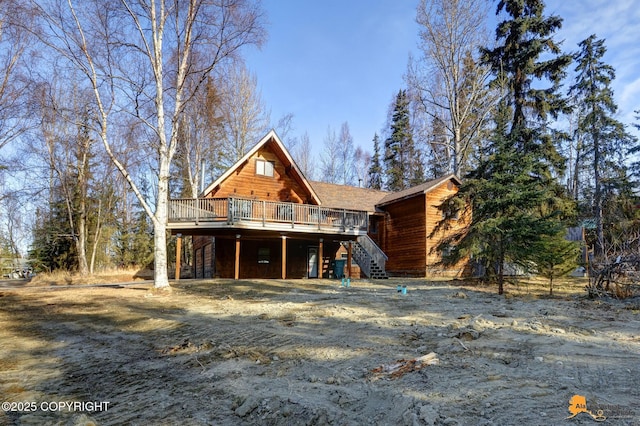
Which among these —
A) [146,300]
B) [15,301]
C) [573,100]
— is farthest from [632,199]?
[15,301]

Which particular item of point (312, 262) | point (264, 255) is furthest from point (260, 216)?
point (312, 262)

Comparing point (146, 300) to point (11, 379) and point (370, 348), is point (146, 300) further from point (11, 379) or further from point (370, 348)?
point (370, 348)

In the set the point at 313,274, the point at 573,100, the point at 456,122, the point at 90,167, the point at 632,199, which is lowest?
the point at 313,274

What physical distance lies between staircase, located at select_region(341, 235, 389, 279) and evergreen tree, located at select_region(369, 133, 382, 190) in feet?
73.2

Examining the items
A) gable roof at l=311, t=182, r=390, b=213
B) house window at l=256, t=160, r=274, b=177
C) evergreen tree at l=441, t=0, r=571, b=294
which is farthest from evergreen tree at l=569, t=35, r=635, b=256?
house window at l=256, t=160, r=274, b=177

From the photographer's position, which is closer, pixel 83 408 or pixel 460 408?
pixel 460 408

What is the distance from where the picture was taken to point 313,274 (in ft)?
74.4

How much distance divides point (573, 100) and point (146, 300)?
32.4 metres

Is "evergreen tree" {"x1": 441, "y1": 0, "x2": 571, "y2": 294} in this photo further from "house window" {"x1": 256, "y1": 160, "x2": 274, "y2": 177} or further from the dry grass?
the dry grass

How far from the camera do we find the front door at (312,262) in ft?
74.1

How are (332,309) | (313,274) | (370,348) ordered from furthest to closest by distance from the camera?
(313,274)
(332,309)
(370,348)

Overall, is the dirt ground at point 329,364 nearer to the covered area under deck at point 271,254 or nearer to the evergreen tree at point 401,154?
the covered area under deck at point 271,254

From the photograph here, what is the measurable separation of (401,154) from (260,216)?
1041 inches

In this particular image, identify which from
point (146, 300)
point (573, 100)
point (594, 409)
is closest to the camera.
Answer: point (594, 409)
